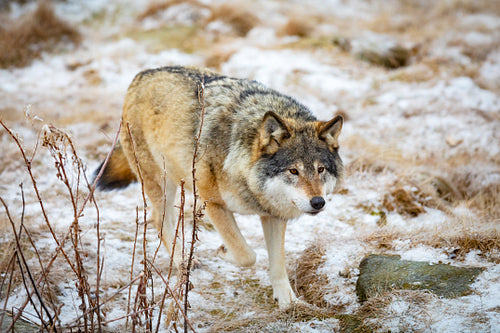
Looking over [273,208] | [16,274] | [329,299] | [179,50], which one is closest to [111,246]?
[16,274]

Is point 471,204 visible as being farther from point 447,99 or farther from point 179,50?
point 179,50

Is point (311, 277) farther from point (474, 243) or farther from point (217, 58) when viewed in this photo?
point (217, 58)

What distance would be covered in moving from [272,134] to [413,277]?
1.57m

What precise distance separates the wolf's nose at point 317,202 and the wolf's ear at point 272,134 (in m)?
0.58

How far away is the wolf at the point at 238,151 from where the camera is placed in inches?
134

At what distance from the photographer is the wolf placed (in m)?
3.40

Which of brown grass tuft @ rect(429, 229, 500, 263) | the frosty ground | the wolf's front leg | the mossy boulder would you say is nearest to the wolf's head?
the wolf's front leg

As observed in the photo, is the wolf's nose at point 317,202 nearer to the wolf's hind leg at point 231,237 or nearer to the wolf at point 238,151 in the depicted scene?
the wolf at point 238,151

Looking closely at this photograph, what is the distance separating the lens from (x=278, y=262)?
380 centimetres

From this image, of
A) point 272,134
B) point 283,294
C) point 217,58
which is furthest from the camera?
point 217,58

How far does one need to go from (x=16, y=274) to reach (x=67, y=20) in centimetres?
1049

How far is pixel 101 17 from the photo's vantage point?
13305mm

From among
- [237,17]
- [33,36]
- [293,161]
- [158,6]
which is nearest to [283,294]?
[293,161]

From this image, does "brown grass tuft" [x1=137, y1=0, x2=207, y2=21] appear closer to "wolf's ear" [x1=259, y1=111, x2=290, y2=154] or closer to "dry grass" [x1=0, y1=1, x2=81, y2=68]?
"dry grass" [x1=0, y1=1, x2=81, y2=68]
